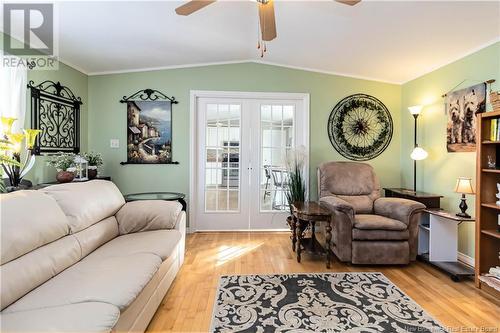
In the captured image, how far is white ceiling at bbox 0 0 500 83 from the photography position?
7.89ft

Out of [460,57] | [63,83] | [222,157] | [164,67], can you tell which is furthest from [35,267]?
[460,57]

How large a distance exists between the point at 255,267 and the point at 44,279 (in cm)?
191

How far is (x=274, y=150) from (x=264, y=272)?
2.02 m

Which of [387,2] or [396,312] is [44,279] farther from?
[387,2]

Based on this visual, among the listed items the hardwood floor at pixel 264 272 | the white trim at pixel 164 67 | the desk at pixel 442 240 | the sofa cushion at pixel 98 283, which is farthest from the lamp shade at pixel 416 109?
the sofa cushion at pixel 98 283

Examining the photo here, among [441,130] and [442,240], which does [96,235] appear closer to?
[442,240]

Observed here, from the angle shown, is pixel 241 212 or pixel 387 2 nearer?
pixel 387 2

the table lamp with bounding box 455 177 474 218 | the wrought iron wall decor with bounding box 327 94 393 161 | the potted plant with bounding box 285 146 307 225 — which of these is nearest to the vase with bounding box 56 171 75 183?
→ the potted plant with bounding box 285 146 307 225

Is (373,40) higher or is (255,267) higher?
(373,40)

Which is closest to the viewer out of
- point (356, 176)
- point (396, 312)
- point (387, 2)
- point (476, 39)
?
point (396, 312)

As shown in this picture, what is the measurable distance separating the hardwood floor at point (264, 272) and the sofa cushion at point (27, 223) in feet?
3.09

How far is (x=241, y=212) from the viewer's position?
432 cm

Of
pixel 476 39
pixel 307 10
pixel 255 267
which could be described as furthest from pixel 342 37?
pixel 255 267

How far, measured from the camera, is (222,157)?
14.0 ft
